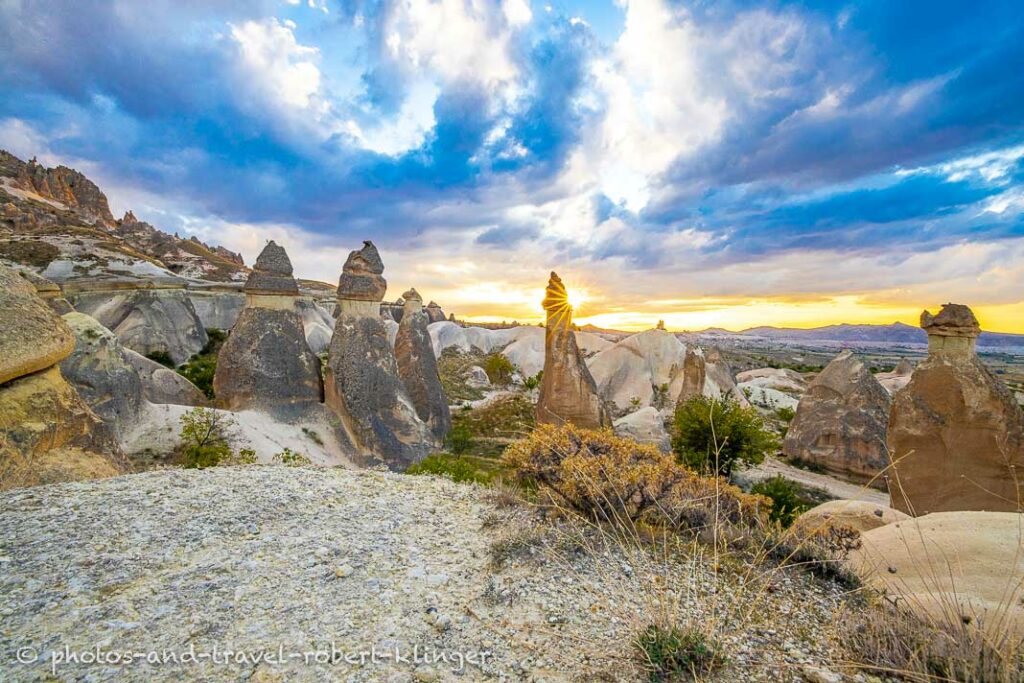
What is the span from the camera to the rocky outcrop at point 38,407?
4.85 meters

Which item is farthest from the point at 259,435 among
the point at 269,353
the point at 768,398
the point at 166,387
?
the point at 768,398

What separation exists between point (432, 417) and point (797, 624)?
12.8m

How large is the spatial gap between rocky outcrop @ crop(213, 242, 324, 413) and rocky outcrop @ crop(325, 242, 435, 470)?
2.30ft

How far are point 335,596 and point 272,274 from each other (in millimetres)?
9968

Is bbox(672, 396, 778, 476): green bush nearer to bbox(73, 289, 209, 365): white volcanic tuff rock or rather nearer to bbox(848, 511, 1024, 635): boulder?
bbox(848, 511, 1024, 635): boulder

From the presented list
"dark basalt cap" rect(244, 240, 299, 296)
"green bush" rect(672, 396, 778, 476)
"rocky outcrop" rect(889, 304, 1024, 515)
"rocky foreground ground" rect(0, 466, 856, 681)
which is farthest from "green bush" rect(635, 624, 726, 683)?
"dark basalt cap" rect(244, 240, 299, 296)

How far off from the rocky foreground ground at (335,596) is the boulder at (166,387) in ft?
23.7

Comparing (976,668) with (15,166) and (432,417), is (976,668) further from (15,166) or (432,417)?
(15,166)

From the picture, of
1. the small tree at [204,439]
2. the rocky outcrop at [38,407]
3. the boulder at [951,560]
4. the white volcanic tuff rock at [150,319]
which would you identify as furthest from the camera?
the white volcanic tuff rock at [150,319]

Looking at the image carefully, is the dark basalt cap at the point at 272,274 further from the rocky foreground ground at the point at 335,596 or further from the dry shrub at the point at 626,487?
the dry shrub at the point at 626,487

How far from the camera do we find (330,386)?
36.9 ft

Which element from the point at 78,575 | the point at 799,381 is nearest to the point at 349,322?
the point at 78,575

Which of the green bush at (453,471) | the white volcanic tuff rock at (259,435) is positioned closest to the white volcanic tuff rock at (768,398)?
the white volcanic tuff rock at (259,435)

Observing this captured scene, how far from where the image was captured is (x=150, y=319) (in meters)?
20.4
